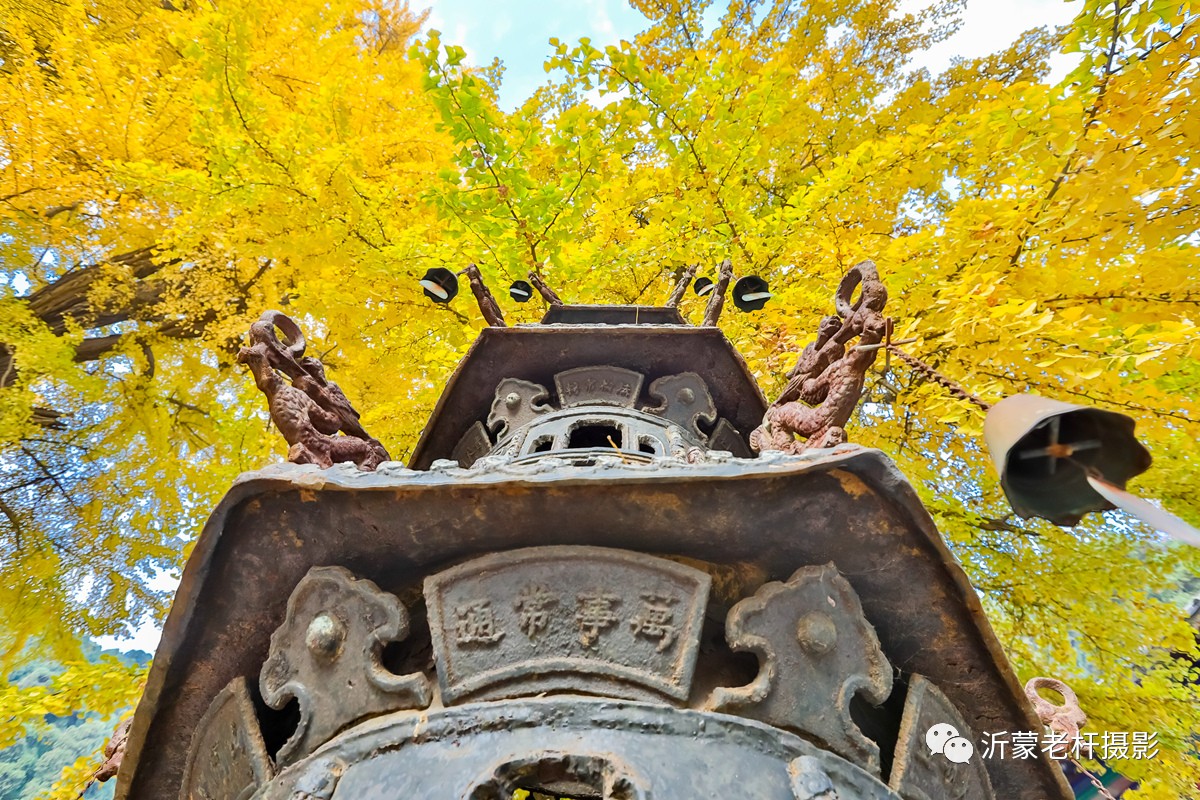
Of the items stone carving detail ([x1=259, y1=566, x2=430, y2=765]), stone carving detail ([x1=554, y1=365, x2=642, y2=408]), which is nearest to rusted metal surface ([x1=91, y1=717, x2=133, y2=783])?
stone carving detail ([x1=259, y1=566, x2=430, y2=765])

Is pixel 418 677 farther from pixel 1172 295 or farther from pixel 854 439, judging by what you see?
pixel 1172 295

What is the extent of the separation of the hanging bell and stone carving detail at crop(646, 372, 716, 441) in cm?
255

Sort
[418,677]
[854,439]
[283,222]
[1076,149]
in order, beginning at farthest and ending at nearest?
[283,222] < [854,439] < [1076,149] < [418,677]

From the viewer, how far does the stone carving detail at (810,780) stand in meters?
2.05

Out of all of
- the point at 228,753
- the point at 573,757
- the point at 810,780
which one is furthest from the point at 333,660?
the point at 810,780

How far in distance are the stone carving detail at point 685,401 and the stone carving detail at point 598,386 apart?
162 millimetres

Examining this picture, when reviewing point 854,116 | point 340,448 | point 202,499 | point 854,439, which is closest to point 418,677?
point 340,448

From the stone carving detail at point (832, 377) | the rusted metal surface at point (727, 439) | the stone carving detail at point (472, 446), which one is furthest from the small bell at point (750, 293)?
the stone carving detail at point (472, 446)

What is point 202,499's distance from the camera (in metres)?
6.85

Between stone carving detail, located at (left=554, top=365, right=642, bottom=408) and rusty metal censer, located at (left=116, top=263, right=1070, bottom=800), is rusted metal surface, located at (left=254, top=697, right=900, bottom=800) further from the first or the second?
stone carving detail, located at (left=554, top=365, right=642, bottom=408)

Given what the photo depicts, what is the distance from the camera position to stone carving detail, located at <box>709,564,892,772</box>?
91.1 inches

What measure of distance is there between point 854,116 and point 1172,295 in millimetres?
5623

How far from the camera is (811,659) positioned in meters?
2.43

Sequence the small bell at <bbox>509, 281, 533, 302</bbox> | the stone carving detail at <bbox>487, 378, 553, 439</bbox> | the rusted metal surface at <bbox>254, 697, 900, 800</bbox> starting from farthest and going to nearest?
the small bell at <bbox>509, 281, 533, 302</bbox> < the stone carving detail at <bbox>487, 378, 553, 439</bbox> < the rusted metal surface at <bbox>254, 697, 900, 800</bbox>
